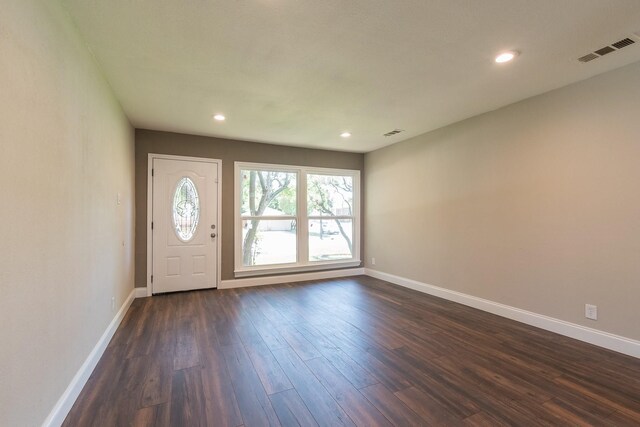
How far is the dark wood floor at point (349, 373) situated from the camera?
1858 millimetres

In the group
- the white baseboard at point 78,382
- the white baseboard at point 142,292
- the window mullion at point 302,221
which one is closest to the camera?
the white baseboard at point 78,382

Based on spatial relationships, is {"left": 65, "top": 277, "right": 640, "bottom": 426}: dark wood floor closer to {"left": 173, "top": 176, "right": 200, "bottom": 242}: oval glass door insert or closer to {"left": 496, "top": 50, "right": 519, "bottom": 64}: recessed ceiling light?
{"left": 173, "top": 176, "right": 200, "bottom": 242}: oval glass door insert

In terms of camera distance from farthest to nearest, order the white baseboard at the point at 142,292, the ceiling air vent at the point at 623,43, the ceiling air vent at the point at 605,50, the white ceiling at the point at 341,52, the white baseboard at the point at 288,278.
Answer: the white baseboard at the point at 288,278 → the white baseboard at the point at 142,292 → the ceiling air vent at the point at 605,50 → the ceiling air vent at the point at 623,43 → the white ceiling at the point at 341,52

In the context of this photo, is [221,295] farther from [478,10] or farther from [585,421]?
[478,10]

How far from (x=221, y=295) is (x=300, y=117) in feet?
9.59

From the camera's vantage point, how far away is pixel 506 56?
97.9 inches

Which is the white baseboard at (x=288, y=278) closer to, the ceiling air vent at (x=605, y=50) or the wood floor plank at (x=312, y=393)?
the wood floor plank at (x=312, y=393)

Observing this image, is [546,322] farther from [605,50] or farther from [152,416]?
[152,416]

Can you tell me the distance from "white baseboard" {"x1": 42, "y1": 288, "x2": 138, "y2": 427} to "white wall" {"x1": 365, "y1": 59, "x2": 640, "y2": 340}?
13.8 feet

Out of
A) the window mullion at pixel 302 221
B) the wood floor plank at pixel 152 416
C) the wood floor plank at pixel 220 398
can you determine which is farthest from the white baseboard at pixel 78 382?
the window mullion at pixel 302 221

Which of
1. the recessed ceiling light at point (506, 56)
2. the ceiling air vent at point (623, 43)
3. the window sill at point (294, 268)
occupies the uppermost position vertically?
the recessed ceiling light at point (506, 56)

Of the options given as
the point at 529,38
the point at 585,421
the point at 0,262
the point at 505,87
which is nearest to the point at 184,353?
the point at 0,262

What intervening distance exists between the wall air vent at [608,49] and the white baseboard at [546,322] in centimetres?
247

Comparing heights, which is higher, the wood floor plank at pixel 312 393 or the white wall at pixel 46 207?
the white wall at pixel 46 207
